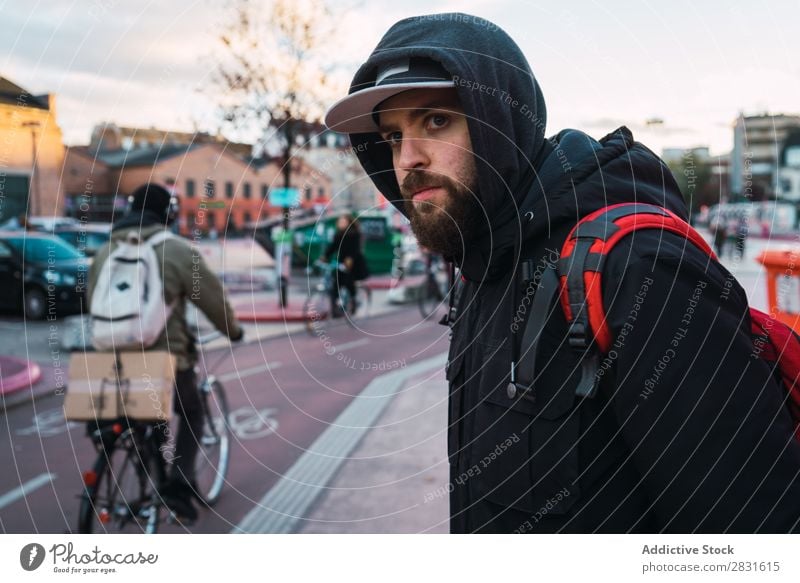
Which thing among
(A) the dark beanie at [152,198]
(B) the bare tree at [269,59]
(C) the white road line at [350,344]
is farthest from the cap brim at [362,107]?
(C) the white road line at [350,344]

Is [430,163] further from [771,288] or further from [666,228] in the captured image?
[771,288]

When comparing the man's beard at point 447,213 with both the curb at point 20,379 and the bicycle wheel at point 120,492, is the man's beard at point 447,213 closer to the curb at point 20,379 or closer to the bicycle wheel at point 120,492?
the bicycle wheel at point 120,492

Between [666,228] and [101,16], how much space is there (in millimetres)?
1882

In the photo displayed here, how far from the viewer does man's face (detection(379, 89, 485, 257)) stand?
1.30 m

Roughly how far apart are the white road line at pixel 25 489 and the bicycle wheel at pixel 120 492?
84cm

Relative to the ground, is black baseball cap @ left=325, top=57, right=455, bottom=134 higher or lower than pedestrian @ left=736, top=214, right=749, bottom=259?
higher

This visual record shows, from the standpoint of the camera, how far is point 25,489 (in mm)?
4215

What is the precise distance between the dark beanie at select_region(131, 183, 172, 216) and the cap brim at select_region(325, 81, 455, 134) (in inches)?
81.2

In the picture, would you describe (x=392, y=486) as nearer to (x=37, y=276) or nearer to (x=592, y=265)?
(x=592, y=265)

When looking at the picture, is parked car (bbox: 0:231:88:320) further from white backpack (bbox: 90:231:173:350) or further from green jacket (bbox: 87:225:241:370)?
white backpack (bbox: 90:231:173:350)

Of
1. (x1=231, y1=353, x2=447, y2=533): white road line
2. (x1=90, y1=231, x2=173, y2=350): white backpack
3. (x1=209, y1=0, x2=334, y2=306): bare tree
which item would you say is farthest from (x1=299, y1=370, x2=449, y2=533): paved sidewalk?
(x1=209, y1=0, x2=334, y2=306): bare tree

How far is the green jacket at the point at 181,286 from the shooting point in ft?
10.6

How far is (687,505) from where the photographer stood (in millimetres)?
1117

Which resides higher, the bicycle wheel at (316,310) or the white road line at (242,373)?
the bicycle wheel at (316,310)
